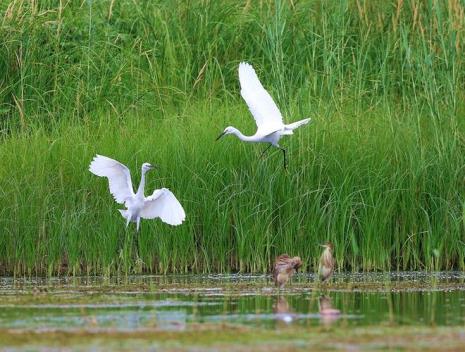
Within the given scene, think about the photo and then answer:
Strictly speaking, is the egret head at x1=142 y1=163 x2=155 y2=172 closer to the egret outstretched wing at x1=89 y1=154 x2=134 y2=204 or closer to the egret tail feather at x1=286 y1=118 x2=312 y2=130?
the egret outstretched wing at x1=89 y1=154 x2=134 y2=204

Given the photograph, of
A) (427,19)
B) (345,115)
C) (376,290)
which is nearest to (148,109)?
(345,115)

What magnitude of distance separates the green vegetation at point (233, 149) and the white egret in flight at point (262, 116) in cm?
33

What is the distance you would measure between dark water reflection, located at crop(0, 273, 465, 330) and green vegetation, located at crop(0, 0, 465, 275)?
1.44 feet

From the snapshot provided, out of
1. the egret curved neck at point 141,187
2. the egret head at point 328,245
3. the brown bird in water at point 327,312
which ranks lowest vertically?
the brown bird in water at point 327,312

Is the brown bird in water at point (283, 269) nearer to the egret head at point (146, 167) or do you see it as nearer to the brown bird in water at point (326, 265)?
the brown bird in water at point (326, 265)

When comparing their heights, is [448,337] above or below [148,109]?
below

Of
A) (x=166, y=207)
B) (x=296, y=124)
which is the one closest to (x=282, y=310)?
(x=166, y=207)

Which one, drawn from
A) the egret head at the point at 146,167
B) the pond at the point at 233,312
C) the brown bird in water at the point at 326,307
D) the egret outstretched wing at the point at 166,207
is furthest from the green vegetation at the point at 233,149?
the brown bird in water at the point at 326,307

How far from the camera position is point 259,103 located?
38.1ft

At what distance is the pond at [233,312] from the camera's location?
22.6 ft

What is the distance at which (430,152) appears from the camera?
11617 mm

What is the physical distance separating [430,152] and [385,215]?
0.87 meters

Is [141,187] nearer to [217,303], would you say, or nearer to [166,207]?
[166,207]

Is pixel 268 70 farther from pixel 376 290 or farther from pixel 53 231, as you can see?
pixel 376 290
